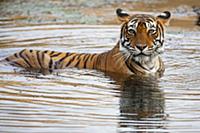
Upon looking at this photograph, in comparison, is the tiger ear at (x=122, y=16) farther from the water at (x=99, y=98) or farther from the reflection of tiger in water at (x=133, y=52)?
the water at (x=99, y=98)

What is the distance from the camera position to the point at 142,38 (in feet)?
32.6

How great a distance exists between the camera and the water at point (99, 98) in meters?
7.33

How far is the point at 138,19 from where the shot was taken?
10.2 meters

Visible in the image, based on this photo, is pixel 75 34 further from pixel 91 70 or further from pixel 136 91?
pixel 136 91

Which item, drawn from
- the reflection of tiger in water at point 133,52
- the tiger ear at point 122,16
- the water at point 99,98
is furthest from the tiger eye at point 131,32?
the water at point 99,98

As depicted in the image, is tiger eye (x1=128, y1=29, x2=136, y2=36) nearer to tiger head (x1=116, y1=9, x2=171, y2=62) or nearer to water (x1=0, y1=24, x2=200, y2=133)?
tiger head (x1=116, y1=9, x2=171, y2=62)

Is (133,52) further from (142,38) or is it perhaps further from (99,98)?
(99,98)

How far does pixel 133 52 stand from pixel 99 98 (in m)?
1.60

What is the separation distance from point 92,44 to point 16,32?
159 cm

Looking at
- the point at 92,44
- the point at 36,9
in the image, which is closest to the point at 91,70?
the point at 92,44

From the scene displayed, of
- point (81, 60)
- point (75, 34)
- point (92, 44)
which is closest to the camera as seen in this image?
point (81, 60)

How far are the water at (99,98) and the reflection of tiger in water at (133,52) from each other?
20cm

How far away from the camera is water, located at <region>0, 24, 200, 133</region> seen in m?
7.33

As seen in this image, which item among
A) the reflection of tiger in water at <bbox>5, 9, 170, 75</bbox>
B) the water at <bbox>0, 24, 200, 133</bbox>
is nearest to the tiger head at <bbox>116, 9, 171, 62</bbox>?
the reflection of tiger in water at <bbox>5, 9, 170, 75</bbox>
